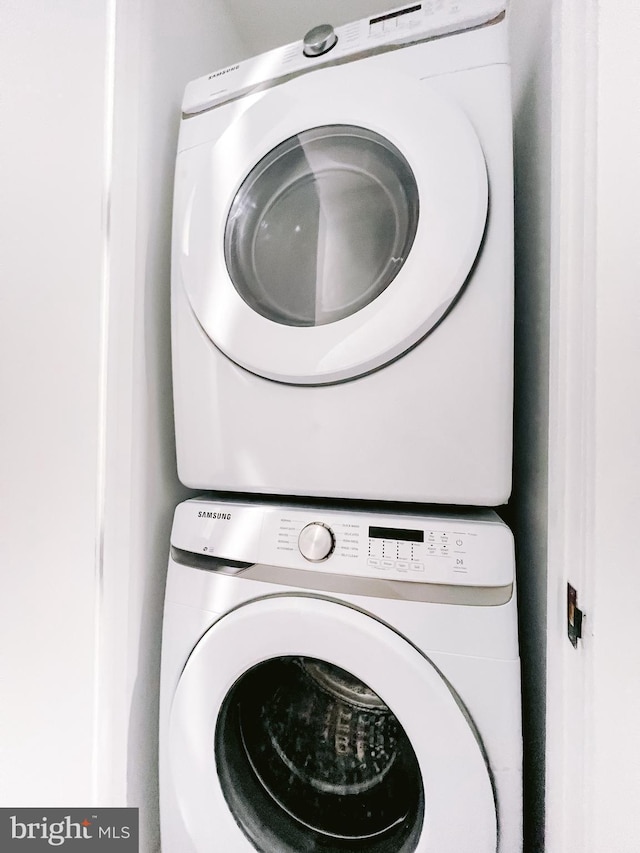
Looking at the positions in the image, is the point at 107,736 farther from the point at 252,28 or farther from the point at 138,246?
the point at 252,28

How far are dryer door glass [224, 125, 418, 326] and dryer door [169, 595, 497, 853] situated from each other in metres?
0.57

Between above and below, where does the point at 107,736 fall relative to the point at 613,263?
below

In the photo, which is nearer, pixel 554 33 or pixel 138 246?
pixel 554 33

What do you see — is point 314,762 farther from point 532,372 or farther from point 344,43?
point 344,43

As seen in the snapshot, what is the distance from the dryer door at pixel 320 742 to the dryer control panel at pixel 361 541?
82mm

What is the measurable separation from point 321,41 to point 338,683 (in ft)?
4.27

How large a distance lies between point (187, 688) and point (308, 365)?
0.64 m

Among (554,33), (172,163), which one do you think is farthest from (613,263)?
(172,163)

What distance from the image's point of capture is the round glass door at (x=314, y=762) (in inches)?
33.6

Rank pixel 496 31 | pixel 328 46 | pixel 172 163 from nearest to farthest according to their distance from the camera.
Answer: pixel 496 31 → pixel 328 46 → pixel 172 163

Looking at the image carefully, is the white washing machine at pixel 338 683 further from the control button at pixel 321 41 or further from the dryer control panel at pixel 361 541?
the control button at pixel 321 41

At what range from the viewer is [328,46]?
3.10ft

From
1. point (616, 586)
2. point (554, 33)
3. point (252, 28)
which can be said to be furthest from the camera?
point (252, 28)

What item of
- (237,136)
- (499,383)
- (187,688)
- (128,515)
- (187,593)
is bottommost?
(187,688)
